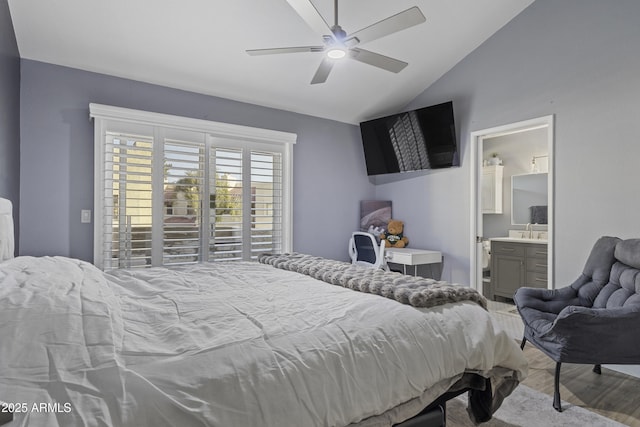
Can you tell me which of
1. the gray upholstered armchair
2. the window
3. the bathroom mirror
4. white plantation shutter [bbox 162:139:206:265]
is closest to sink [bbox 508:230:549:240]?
the bathroom mirror

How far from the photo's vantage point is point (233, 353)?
1.04m

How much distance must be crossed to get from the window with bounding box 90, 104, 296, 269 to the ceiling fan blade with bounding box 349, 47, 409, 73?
1.70 m

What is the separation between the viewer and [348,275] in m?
1.96

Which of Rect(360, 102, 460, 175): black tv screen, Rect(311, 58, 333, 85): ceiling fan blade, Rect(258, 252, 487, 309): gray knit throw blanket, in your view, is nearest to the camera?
Rect(258, 252, 487, 309): gray knit throw blanket

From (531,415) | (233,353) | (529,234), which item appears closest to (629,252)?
(531,415)

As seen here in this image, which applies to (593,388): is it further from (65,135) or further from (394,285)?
(65,135)

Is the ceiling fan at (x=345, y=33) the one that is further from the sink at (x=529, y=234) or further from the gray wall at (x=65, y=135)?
the sink at (x=529, y=234)

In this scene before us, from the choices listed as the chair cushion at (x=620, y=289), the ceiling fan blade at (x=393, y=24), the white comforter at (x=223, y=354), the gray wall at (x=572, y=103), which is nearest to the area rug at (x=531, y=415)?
the white comforter at (x=223, y=354)

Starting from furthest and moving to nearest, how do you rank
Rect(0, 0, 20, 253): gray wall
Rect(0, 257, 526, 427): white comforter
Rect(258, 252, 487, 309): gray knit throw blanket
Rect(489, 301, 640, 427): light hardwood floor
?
Rect(0, 0, 20, 253): gray wall → Rect(489, 301, 640, 427): light hardwood floor → Rect(258, 252, 487, 309): gray knit throw blanket → Rect(0, 257, 526, 427): white comforter

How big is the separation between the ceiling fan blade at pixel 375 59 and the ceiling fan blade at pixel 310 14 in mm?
275

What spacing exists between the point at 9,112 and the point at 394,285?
9.54ft

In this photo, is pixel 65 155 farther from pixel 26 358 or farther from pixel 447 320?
pixel 447 320

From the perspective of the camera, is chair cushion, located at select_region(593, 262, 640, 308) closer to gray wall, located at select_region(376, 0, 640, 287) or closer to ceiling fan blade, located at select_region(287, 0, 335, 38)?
gray wall, located at select_region(376, 0, 640, 287)

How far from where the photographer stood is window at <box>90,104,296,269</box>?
3.07 metres
